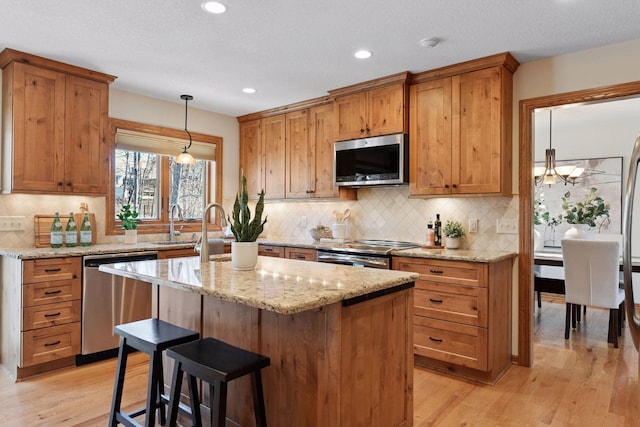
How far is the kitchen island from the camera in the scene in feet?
5.45

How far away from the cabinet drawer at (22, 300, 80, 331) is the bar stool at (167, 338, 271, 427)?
6.03 ft

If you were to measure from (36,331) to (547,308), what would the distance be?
549 cm

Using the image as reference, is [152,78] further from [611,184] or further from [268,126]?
[611,184]

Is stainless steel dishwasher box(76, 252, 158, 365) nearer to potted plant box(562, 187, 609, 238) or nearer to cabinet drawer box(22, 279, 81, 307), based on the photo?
cabinet drawer box(22, 279, 81, 307)

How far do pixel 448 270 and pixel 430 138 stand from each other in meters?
1.18

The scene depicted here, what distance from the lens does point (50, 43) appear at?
2.92 meters

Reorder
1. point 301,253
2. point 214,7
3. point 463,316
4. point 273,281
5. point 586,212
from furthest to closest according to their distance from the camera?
point 586,212 → point 301,253 → point 463,316 → point 214,7 → point 273,281

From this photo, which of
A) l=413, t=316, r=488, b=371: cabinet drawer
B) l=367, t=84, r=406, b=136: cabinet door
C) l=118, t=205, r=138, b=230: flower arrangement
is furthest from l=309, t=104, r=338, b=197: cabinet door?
l=118, t=205, r=138, b=230: flower arrangement

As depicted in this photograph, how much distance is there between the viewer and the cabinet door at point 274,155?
475 cm

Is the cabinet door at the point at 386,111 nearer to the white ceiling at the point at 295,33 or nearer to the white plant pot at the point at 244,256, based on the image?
the white ceiling at the point at 295,33

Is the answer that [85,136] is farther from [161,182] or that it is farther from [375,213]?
[375,213]

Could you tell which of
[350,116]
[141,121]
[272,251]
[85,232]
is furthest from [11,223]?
[350,116]

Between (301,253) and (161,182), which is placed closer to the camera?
(301,253)

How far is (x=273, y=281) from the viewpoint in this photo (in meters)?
1.88
